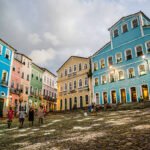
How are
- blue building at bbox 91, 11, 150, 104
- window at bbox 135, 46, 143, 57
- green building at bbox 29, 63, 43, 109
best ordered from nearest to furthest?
1. blue building at bbox 91, 11, 150, 104
2. window at bbox 135, 46, 143, 57
3. green building at bbox 29, 63, 43, 109

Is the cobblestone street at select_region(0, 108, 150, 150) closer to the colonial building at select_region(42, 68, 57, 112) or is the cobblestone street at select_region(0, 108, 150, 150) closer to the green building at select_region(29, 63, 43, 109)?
the green building at select_region(29, 63, 43, 109)

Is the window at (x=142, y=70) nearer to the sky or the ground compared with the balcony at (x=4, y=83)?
nearer to the sky

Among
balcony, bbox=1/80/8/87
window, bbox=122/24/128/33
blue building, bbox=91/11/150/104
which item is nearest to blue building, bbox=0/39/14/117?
balcony, bbox=1/80/8/87

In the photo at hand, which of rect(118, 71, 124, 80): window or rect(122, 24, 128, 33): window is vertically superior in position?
rect(122, 24, 128, 33): window

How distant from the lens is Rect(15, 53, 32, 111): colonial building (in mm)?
38250

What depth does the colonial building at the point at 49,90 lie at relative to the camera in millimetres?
47781

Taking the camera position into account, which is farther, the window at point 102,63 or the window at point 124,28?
the window at point 102,63

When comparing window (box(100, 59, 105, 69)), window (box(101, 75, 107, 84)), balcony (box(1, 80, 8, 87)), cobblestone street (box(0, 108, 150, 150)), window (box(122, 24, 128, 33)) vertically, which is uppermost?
window (box(122, 24, 128, 33))

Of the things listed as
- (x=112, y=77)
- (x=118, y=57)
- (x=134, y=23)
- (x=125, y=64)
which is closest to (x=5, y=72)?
(x=112, y=77)

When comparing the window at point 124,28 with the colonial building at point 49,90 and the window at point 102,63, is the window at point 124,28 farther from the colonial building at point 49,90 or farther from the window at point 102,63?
the colonial building at point 49,90

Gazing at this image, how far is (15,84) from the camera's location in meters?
35.9

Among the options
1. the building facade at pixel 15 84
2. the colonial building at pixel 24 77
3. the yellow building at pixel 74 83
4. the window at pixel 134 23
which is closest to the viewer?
the window at pixel 134 23

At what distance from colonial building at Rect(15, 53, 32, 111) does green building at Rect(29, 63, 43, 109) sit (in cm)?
168

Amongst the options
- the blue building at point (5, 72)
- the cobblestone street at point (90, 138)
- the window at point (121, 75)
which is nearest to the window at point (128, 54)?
the window at point (121, 75)
